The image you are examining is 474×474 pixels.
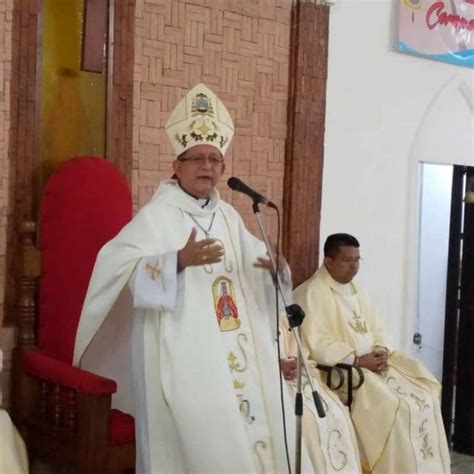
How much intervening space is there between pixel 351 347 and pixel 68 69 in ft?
6.56

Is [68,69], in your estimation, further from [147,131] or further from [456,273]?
[456,273]

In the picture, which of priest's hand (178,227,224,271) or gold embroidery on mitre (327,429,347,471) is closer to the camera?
priest's hand (178,227,224,271)

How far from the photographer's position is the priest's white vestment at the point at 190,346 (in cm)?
306

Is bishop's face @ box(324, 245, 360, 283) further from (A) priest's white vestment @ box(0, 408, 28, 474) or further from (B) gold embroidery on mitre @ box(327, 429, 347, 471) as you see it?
(A) priest's white vestment @ box(0, 408, 28, 474)

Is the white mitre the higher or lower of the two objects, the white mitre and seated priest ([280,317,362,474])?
the higher

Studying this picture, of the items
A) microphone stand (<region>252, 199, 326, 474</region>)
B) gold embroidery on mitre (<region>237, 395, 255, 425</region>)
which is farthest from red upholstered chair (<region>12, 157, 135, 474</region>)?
microphone stand (<region>252, 199, 326, 474</region>)

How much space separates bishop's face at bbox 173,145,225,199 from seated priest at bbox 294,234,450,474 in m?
1.39

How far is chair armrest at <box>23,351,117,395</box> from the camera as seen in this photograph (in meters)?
3.25

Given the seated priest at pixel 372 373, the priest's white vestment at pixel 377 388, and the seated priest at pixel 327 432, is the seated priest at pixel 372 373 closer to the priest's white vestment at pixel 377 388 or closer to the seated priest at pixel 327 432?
the priest's white vestment at pixel 377 388

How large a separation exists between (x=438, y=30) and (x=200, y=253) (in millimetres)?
3299

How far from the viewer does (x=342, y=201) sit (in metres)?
5.13

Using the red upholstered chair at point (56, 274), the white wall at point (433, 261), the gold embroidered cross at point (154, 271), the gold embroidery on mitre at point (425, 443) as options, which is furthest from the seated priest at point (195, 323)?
the white wall at point (433, 261)

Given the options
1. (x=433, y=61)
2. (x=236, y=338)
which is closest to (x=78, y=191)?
(x=236, y=338)

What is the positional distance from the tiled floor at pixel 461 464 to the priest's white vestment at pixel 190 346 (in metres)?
2.42
